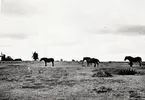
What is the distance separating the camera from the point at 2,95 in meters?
12.1

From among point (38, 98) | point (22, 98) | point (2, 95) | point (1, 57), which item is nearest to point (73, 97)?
point (38, 98)

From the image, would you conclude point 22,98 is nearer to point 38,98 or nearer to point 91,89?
point 38,98

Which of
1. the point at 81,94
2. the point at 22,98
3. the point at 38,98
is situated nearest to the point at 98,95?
the point at 81,94

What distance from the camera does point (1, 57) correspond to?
62.3 metres

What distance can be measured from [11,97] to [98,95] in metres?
4.20

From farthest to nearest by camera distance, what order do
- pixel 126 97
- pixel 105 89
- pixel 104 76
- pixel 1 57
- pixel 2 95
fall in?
pixel 1 57 < pixel 104 76 < pixel 105 89 < pixel 2 95 < pixel 126 97

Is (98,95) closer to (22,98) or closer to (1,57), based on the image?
(22,98)

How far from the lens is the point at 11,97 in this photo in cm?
1161

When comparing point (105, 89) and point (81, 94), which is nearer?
point (81, 94)

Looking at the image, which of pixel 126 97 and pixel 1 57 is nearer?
pixel 126 97

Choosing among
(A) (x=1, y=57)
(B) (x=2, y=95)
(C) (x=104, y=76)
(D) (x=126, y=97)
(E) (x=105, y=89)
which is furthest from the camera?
(A) (x=1, y=57)

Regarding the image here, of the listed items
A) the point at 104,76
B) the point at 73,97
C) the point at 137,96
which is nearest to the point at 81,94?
the point at 73,97

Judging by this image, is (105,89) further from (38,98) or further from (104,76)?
(104,76)

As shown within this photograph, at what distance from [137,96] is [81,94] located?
8.91 feet
